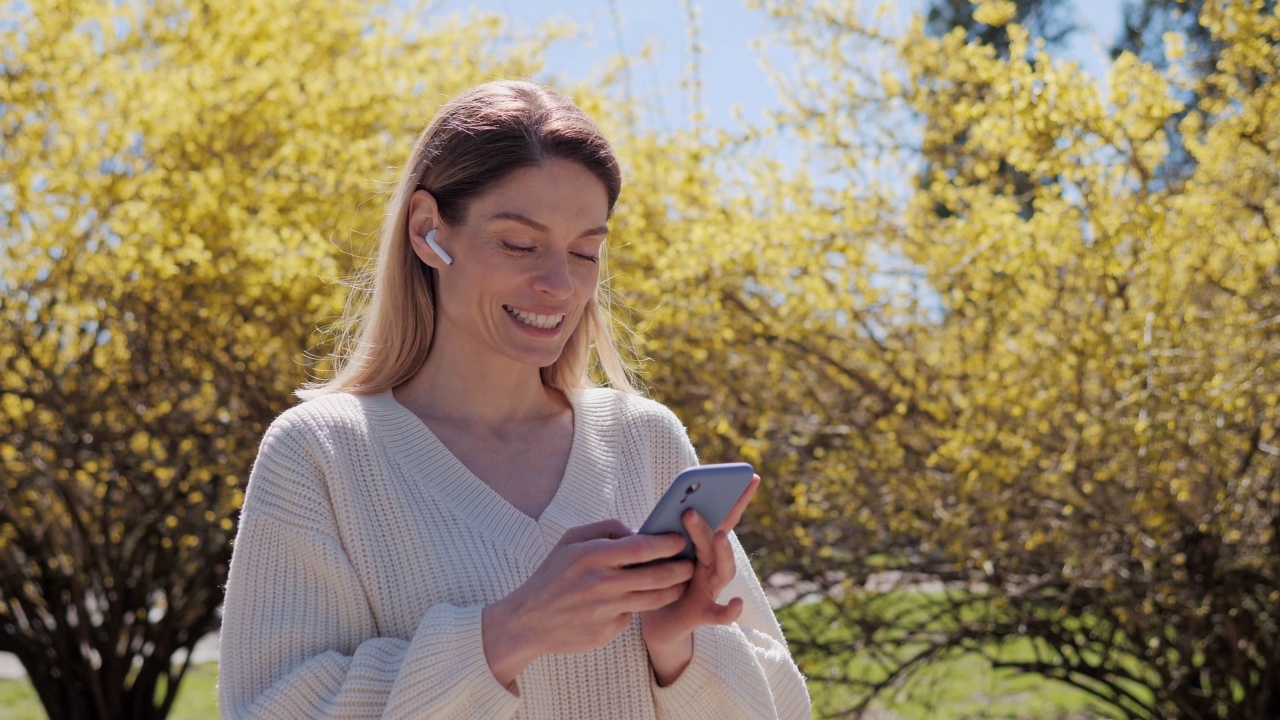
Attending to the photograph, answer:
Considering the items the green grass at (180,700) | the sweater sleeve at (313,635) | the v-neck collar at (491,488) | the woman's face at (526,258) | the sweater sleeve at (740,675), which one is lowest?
the green grass at (180,700)

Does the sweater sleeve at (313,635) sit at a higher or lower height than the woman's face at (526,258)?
lower

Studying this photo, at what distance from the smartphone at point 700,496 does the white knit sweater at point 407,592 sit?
0.75 ft

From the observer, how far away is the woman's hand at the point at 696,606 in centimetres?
143

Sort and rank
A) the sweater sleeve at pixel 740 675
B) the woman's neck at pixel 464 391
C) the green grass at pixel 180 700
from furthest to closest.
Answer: the green grass at pixel 180 700, the woman's neck at pixel 464 391, the sweater sleeve at pixel 740 675

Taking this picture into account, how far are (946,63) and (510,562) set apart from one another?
314cm

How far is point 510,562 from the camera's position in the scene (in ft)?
5.33

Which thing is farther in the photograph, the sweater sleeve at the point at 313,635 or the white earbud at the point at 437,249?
the white earbud at the point at 437,249

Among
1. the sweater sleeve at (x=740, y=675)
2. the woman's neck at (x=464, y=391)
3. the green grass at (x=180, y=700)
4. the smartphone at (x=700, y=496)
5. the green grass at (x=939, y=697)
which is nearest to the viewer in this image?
the smartphone at (x=700, y=496)

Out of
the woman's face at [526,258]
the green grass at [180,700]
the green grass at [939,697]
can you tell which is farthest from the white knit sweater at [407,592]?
the green grass at [180,700]

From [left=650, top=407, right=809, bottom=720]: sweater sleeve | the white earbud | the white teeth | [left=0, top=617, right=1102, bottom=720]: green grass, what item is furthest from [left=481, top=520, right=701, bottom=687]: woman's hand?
[left=0, top=617, right=1102, bottom=720]: green grass

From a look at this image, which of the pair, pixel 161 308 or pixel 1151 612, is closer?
pixel 1151 612

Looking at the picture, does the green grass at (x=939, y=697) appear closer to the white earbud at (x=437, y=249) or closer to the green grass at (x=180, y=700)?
the green grass at (x=180, y=700)

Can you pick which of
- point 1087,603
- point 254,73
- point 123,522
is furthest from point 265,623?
point 123,522

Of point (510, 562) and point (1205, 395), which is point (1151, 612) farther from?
point (510, 562)
